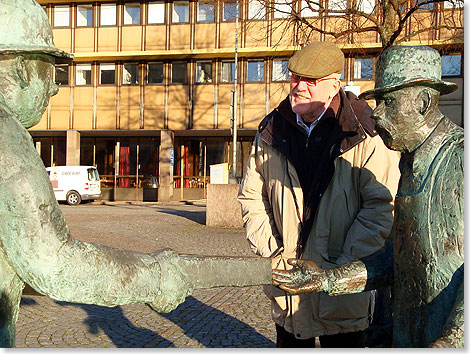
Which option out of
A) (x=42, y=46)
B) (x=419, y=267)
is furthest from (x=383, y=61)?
(x=42, y=46)

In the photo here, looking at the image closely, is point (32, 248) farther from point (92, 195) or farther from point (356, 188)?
point (92, 195)

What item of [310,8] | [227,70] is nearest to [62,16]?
[227,70]

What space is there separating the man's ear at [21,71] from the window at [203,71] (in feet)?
79.1

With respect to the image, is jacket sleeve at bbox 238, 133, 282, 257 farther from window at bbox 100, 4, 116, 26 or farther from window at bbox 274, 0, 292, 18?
window at bbox 100, 4, 116, 26

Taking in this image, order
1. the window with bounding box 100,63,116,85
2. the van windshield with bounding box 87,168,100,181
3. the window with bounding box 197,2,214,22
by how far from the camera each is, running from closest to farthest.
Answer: the van windshield with bounding box 87,168,100,181 → the window with bounding box 197,2,214,22 → the window with bounding box 100,63,116,85

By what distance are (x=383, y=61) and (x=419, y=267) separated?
0.67 meters

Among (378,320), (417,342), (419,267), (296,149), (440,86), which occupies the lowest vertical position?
(378,320)

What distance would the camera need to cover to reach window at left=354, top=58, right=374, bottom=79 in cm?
2361

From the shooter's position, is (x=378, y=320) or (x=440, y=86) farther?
(x=378, y=320)

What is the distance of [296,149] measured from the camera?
3.00 metres

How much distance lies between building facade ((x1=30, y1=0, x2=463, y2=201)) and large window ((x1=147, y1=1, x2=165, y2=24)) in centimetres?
5

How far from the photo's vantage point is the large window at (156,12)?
1000 inches

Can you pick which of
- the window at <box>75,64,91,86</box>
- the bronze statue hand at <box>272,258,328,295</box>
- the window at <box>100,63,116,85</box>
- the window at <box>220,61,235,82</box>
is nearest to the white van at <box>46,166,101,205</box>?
the window at <box>100,63,116,85</box>

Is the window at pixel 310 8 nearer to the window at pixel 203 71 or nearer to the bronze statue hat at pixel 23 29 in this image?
the window at pixel 203 71
